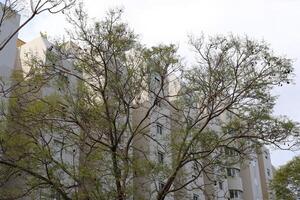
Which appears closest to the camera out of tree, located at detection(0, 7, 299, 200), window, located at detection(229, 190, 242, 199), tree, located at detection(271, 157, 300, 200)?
tree, located at detection(0, 7, 299, 200)

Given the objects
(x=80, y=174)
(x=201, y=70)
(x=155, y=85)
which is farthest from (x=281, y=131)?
(x=80, y=174)

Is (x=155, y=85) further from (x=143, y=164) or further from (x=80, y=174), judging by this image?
(x=80, y=174)

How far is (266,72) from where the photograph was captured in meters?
13.3

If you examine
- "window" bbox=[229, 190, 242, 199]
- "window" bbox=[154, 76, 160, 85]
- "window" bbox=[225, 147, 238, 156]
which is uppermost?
"window" bbox=[229, 190, 242, 199]

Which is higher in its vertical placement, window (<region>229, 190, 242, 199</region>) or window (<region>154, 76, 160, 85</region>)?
window (<region>229, 190, 242, 199</region>)

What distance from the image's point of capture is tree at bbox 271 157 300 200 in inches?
959

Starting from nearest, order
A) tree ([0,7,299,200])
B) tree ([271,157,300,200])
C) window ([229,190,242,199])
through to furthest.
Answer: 1. tree ([0,7,299,200])
2. tree ([271,157,300,200])
3. window ([229,190,242,199])

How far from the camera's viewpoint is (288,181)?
25.0 m

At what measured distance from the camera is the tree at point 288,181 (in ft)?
79.9

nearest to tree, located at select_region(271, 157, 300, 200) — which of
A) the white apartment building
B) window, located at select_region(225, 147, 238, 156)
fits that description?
the white apartment building

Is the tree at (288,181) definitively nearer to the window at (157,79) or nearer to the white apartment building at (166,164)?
the white apartment building at (166,164)

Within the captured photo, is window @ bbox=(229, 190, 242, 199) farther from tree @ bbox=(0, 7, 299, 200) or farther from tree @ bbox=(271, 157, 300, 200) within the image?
tree @ bbox=(0, 7, 299, 200)

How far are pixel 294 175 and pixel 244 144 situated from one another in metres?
11.9

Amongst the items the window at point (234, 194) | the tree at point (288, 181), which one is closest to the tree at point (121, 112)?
the tree at point (288, 181)
